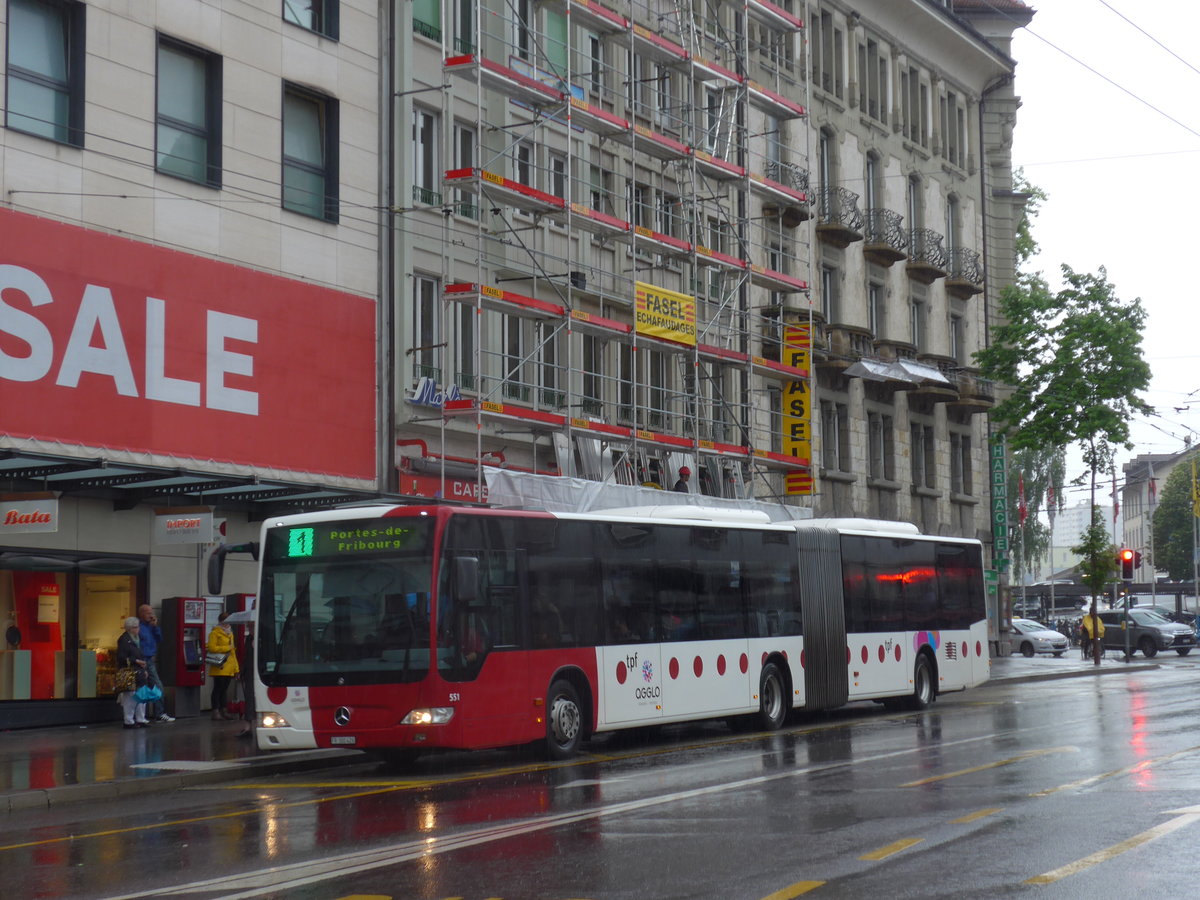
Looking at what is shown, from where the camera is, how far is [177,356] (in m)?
25.2

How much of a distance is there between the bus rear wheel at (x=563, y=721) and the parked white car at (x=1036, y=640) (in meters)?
40.4

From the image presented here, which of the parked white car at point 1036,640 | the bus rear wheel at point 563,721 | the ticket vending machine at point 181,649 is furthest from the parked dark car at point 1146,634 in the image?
the bus rear wheel at point 563,721

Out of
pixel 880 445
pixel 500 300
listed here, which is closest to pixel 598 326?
pixel 500 300

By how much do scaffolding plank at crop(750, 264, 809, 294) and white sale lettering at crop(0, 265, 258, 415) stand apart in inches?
645

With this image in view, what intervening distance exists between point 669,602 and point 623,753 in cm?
247

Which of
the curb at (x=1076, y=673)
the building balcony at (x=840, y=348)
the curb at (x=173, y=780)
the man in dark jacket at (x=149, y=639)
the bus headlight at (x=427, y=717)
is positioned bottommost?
the curb at (x=1076, y=673)

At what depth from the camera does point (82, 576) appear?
24625 mm

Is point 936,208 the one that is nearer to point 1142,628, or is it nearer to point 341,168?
point 1142,628

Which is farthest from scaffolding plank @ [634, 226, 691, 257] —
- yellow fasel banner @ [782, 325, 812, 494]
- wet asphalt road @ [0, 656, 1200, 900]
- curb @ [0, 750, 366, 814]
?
curb @ [0, 750, 366, 814]

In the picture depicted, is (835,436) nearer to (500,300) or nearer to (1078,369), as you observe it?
(1078,369)

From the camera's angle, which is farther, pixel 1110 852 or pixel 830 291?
pixel 830 291

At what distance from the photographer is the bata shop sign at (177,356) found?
22.9 metres

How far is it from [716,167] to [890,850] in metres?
29.9

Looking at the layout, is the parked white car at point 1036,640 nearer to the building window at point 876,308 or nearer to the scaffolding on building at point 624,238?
the building window at point 876,308
